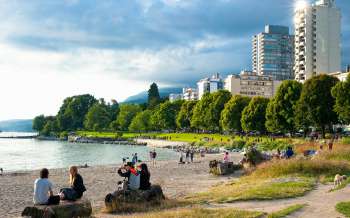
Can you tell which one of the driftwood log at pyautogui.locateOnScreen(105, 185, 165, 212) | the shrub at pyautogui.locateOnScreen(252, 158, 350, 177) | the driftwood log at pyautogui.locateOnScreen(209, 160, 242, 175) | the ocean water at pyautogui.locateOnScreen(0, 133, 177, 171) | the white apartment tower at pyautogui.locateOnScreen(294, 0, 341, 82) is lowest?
the ocean water at pyautogui.locateOnScreen(0, 133, 177, 171)

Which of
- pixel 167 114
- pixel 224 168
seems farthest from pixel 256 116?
pixel 224 168

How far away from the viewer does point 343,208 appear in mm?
16906

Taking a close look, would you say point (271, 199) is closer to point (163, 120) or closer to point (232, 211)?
point (232, 211)

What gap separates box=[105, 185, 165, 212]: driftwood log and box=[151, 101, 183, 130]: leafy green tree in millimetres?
159683

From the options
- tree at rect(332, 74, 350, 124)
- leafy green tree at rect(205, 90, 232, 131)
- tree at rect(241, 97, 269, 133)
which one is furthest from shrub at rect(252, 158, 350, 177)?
leafy green tree at rect(205, 90, 232, 131)

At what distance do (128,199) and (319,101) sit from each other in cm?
7358

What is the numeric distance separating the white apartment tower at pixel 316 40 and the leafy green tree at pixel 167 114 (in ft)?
155

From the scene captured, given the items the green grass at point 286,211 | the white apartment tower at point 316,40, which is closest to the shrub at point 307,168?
the green grass at point 286,211

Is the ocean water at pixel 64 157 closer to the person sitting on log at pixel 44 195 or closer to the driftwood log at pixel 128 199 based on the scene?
the driftwood log at pixel 128 199

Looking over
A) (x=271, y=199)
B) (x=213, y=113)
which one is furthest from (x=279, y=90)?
(x=271, y=199)

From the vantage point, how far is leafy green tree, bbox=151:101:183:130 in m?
181

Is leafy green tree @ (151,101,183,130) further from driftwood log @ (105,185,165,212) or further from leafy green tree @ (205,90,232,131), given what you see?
driftwood log @ (105,185,165,212)

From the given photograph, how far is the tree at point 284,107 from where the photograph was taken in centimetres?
9588

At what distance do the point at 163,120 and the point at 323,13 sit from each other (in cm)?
7226
